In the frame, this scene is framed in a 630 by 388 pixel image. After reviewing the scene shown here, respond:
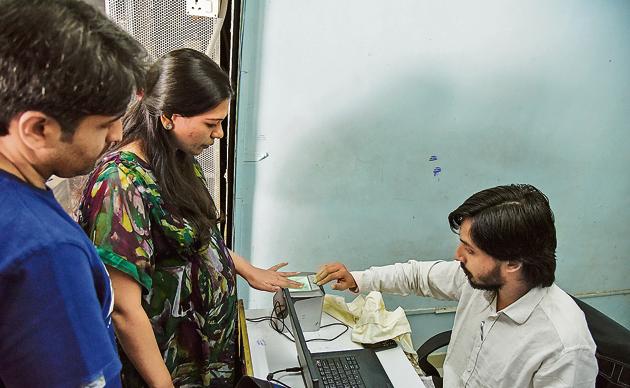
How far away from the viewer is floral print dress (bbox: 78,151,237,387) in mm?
959

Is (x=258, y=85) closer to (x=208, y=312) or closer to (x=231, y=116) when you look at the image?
(x=231, y=116)

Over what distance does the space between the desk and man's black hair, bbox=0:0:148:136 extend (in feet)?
A: 3.41

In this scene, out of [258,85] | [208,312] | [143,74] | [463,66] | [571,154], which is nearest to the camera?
[143,74]

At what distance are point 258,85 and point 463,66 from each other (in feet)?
2.51

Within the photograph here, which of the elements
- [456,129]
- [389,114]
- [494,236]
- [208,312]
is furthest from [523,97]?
[208,312]

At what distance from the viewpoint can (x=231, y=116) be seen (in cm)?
164

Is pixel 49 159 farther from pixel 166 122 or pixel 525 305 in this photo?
pixel 525 305

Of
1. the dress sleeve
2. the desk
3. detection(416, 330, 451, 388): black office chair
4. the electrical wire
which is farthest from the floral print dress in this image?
detection(416, 330, 451, 388): black office chair

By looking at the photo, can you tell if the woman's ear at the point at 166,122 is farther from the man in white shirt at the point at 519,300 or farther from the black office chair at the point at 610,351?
the black office chair at the point at 610,351

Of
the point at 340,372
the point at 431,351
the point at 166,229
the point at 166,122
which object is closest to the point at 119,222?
the point at 166,229

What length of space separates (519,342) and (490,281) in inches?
6.9

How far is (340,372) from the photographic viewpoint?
4.54 ft

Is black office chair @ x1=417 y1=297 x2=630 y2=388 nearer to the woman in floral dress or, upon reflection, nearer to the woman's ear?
the woman in floral dress

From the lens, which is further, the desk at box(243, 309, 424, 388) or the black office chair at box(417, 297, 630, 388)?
the desk at box(243, 309, 424, 388)
